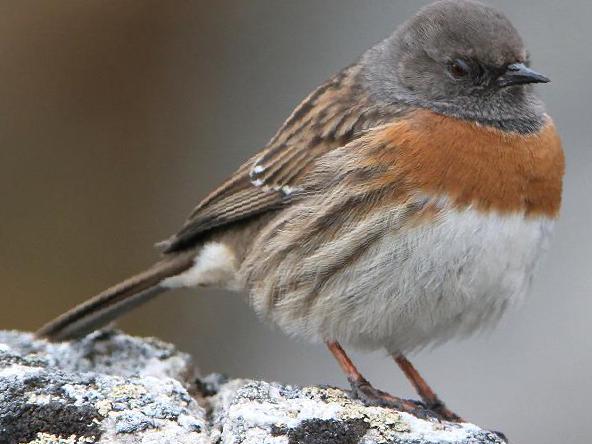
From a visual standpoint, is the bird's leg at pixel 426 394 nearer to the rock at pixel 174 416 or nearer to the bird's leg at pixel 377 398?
the bird's leg at pixel 377 398

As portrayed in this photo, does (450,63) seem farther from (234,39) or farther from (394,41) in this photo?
(234,39)

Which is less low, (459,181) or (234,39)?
(234,39)

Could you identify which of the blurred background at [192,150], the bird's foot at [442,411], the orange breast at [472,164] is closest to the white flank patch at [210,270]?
the orange breast at [472,164]

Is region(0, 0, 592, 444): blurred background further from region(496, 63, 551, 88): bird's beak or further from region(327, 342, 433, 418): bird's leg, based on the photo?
region(496, 63, 551, 88): bird's beak

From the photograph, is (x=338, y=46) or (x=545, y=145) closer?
(x=545, y=145)

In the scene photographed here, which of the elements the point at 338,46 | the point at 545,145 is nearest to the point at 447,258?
the point at 545,145
